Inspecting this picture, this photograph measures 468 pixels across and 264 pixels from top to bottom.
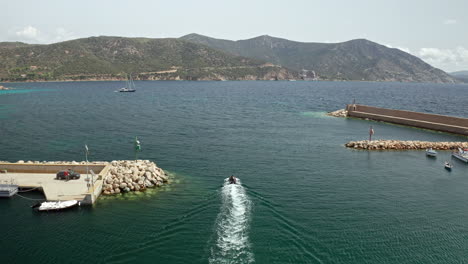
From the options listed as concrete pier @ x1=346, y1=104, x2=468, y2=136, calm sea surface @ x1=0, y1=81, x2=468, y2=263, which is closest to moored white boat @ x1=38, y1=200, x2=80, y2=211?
calm sea surface @ x1=0, y1=81, x2=468, y2=263

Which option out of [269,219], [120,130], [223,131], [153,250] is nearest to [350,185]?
[269,219]

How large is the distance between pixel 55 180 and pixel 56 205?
603cm

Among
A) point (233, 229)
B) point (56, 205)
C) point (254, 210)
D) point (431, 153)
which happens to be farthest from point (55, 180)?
point (431, 153)

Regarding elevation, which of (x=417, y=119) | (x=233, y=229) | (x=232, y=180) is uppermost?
(x=417, y=119)

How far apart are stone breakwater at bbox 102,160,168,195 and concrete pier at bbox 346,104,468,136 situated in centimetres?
5960

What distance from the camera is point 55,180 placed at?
34031 millimetres

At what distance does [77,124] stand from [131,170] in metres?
42.9

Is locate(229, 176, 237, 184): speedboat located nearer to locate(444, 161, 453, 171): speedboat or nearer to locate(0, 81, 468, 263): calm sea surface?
locate(0, 81, 468, 263): calm sea surface

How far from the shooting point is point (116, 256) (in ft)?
73.9

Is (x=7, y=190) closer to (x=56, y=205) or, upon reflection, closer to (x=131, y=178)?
(x=56, y=205)

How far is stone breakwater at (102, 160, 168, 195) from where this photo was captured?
110 ft

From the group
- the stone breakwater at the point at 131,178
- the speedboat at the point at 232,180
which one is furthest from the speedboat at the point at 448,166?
the stone breakwater at the point at 131,178

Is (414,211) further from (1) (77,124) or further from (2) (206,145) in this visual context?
(1) (77,124)

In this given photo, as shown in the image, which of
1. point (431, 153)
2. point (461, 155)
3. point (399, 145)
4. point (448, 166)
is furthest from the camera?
point (399, 145)
